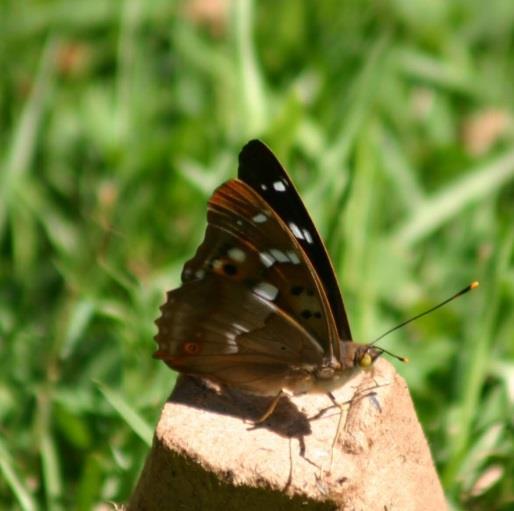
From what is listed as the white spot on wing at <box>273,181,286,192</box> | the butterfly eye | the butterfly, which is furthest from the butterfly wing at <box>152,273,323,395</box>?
the white spot on wing at <box>273,181,286,192</box>

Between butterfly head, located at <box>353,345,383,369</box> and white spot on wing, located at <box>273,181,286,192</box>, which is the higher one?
white spot on wing, located at <box>273,181,286,192</box>

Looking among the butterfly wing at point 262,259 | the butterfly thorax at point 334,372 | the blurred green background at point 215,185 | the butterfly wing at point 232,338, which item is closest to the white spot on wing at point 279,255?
the butterfly wing at point 262,259

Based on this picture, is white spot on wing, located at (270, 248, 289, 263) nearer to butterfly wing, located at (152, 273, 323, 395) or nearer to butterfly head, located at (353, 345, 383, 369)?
butterfly wing, located at (152, 273, 323, 395)

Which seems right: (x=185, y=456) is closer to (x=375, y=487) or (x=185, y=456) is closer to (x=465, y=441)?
(x=375, y=487)

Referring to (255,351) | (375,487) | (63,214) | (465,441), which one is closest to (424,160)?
(63,214)

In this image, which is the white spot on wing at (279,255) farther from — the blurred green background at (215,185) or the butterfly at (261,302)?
the blurred green background at (215,185)

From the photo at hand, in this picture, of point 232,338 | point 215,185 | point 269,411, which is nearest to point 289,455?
point 269,411
